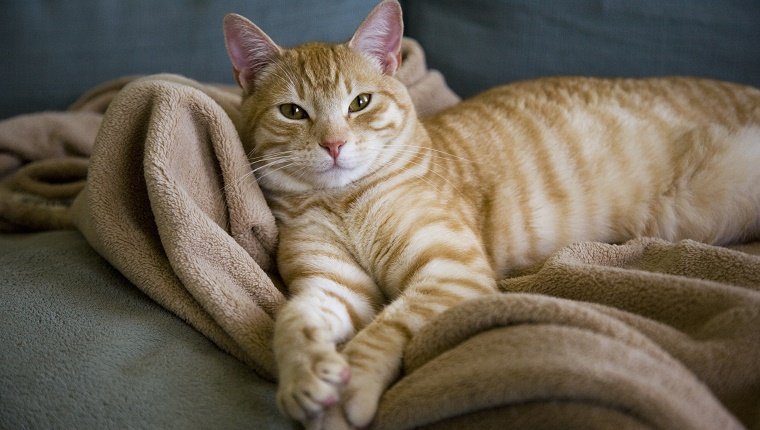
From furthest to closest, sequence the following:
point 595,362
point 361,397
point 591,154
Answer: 1. point 591,154
2. point 361,397
3. point 595,362

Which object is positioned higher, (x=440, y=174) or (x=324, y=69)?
(x=324, y=69)

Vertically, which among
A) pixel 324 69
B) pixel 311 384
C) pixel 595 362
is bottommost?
pixel 311 384

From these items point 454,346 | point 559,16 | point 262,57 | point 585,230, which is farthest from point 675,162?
point 262,57

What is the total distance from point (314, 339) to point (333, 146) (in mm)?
476

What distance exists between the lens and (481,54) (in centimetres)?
210

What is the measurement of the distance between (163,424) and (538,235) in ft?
3.39

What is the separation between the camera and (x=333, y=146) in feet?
4.34

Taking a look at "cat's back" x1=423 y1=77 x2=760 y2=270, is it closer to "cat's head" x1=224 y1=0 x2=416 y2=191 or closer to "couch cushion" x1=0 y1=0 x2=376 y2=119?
"cat's head" x1=224 y1=0 x2=416 y2=191

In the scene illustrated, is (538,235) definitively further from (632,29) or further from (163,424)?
(163,424)

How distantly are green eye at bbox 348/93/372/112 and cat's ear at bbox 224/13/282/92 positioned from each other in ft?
0.78

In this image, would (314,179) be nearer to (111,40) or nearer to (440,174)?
(440,174)

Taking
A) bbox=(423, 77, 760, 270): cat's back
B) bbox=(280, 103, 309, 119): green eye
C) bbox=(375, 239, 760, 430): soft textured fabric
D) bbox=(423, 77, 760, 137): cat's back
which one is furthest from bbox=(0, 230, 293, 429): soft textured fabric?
bbox=(423, 77, 760, 137): cat's back

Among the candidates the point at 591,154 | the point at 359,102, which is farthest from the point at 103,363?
the point at 591,154

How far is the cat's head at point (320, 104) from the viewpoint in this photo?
137 centimetres
